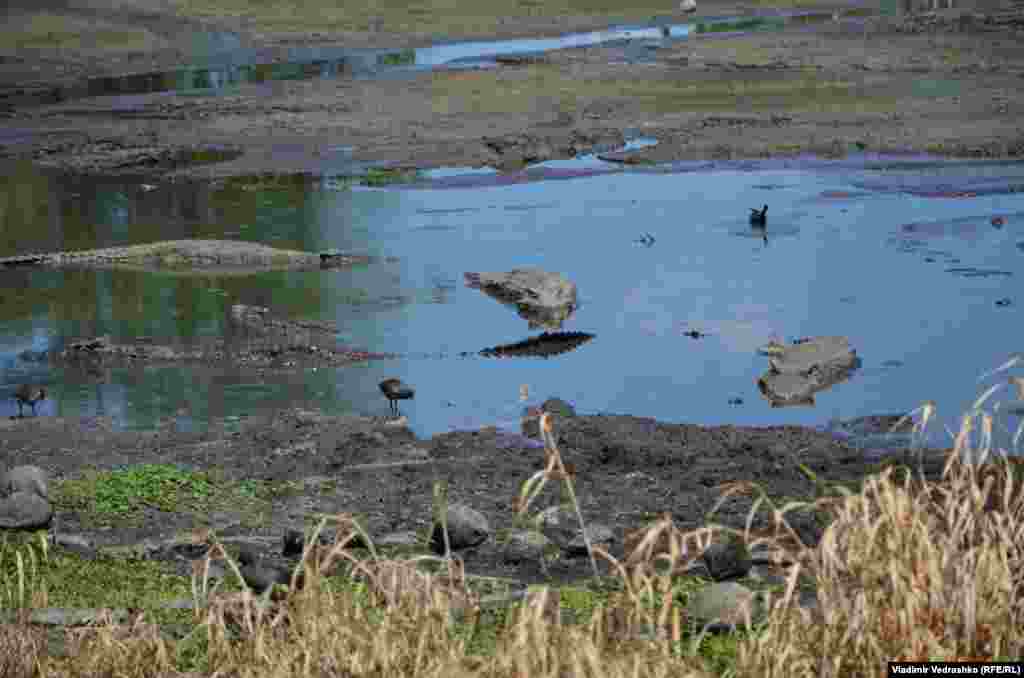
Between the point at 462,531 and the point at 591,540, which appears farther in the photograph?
the point at 462,531

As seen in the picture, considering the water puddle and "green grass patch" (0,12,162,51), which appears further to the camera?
"green grass patch" (0,12,162,51)

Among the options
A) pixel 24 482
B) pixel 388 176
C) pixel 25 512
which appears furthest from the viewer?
pixel 388 176

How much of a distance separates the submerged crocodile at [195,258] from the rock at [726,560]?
809 cm

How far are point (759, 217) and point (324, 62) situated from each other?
17044 mm

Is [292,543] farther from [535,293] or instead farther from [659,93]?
[659,93]

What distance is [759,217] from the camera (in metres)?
15.4

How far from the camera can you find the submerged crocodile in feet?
47.7

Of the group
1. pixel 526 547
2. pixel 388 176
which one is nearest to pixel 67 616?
pixel 526 547

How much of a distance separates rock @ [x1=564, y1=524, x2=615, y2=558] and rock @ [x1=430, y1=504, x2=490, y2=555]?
15.0 inches

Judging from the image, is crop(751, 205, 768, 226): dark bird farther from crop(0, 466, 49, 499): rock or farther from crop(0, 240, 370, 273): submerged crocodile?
crop(0, 466, 49, 499): rock

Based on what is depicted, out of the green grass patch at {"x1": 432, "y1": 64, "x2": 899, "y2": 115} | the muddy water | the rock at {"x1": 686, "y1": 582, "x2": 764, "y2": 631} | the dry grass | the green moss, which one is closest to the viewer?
the dry grass

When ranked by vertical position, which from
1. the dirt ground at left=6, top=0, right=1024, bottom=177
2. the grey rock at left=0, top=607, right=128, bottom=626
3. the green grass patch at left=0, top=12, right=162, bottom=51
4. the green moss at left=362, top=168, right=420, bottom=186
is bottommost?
the green moss at left=362, top=168, right=420, bottom=186

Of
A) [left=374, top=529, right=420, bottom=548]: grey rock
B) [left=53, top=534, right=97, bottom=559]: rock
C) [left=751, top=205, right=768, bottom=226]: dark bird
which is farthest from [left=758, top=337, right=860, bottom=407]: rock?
[left=751, top=205, right=768, bottom=226]: dark bird

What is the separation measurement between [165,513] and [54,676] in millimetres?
2327
